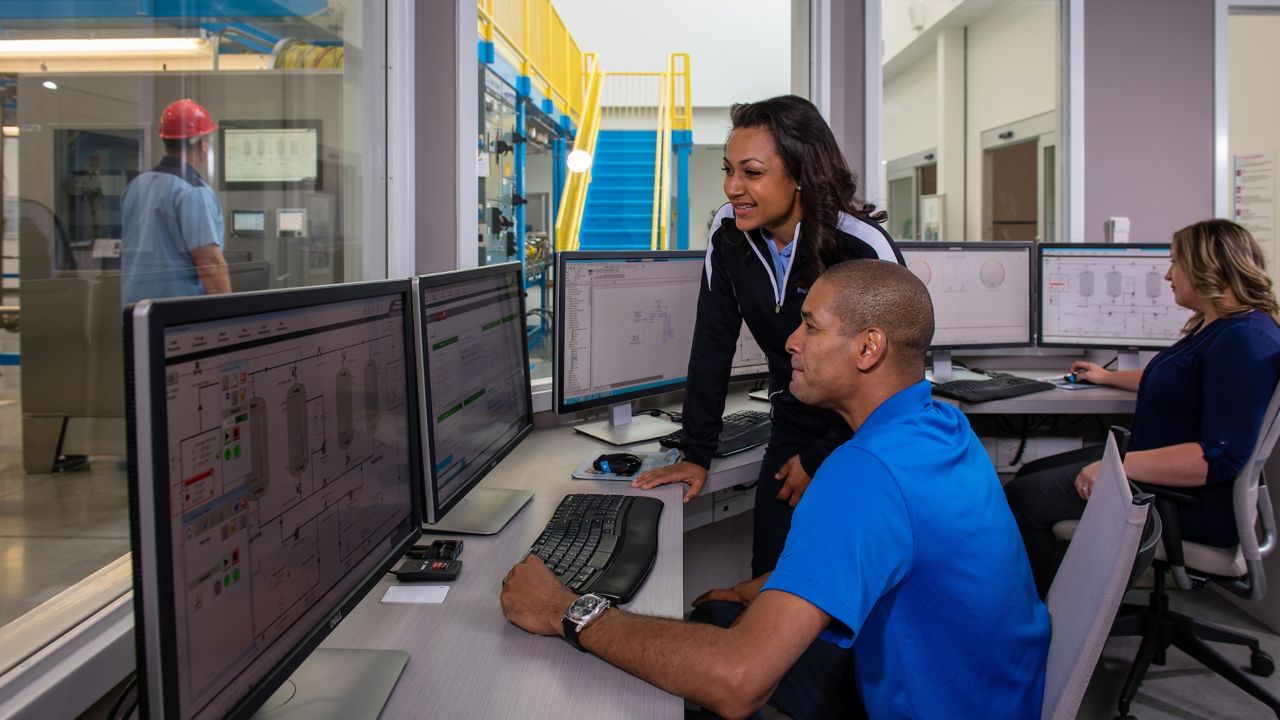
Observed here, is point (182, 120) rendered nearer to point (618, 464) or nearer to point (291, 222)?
point (291, 222)

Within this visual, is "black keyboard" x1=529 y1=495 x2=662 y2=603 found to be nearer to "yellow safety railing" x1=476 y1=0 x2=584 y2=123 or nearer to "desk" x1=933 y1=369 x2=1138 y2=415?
"desk" x1=933 y1=369 x2=1138 y2=415

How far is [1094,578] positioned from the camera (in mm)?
927

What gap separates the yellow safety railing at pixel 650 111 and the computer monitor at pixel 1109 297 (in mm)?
4350

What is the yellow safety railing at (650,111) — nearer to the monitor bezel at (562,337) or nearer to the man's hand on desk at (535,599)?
the monitor bezel at (562,337)

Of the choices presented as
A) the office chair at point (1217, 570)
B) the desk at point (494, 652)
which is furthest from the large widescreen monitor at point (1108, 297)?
the desk at point (494, 652)

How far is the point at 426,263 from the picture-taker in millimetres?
2479

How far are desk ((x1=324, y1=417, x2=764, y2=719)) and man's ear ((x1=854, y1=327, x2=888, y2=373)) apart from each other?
1.37 ft

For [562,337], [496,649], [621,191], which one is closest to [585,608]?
[496,649]

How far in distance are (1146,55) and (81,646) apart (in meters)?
3.88

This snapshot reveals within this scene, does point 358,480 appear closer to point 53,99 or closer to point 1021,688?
point 1021,688

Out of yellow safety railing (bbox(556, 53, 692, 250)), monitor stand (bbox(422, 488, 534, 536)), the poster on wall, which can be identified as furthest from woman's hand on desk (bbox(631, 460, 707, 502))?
yellow safety railing (bbox(556, 53, 692, 250))

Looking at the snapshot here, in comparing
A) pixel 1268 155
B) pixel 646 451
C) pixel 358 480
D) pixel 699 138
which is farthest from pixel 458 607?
pixel 699 138

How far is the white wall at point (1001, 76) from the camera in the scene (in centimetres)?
494

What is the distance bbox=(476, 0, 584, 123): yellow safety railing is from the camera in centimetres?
491
